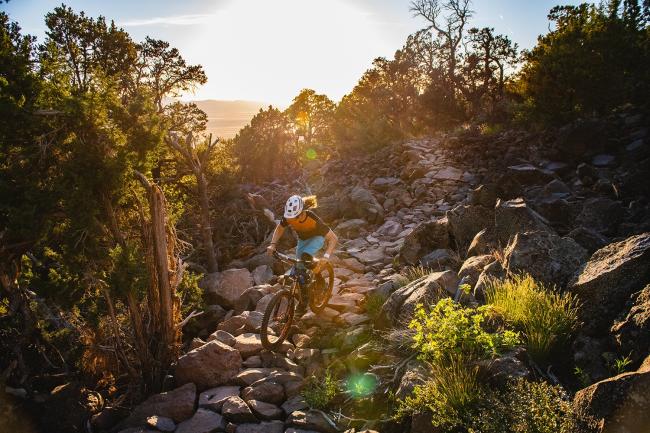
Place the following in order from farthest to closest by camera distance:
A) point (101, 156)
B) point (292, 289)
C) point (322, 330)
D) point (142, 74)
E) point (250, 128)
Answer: point (250, 128) < point (142, 74) < point (322, 330) < point (292, 289) < point (101, 156)

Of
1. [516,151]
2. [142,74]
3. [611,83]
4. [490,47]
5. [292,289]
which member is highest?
[490,47]

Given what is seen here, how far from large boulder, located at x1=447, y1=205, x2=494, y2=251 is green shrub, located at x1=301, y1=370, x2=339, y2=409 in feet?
17.1

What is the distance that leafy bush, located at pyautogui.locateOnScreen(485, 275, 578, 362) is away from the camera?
180 inches

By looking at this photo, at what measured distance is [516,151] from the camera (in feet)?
59.6

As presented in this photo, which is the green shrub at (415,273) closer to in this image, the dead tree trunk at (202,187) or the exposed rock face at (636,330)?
the exposed rock face at (636,330)

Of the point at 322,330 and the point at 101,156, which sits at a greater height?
the point at 101,156

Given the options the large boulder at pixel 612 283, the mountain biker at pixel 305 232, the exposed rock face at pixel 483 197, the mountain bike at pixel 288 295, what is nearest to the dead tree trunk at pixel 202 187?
the mountain biker at pixel 305 232

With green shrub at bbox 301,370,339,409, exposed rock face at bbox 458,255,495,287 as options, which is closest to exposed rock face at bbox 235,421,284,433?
green shrub at bbox 301,370,339,409

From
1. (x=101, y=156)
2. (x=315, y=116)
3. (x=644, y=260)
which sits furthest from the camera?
(x=315, y=116)

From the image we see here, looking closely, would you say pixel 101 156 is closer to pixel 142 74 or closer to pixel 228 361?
pixel 228 361

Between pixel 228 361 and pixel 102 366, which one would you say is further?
pixel 102 366

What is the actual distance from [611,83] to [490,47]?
16225mm

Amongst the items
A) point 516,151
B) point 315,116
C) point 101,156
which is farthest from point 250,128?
point 101,156

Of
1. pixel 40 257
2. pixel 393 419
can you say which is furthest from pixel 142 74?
pixel 393 419
